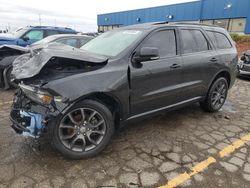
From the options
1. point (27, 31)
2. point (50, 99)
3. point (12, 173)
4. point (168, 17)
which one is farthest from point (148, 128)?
point (168, 17)

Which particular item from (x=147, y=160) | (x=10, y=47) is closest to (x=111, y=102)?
(x=147, y=160)

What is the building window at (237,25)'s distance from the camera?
24734 mm

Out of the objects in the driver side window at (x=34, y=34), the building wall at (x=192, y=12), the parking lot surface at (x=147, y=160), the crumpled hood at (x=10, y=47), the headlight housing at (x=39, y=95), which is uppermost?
the building wall at (x=192, y=12)

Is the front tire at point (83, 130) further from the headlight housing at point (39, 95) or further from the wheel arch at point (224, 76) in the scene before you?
the wheel arch at point (224, 76)

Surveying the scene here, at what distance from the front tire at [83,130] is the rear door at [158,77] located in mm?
556

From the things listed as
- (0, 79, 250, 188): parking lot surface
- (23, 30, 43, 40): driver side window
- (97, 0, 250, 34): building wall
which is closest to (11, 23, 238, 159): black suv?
(0, 79, 250, 188): parking lot surface

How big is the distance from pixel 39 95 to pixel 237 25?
2683 centimetres

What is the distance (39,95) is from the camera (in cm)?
292

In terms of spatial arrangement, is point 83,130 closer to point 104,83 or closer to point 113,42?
point 104,83

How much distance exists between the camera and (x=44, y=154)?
3.34 metres

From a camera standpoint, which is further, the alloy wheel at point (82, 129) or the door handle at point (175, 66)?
the door handle at point (175, 66)

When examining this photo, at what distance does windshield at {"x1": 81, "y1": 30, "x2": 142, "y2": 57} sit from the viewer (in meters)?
3.67

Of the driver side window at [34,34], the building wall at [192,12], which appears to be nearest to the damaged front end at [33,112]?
the driver side window at [34,34]

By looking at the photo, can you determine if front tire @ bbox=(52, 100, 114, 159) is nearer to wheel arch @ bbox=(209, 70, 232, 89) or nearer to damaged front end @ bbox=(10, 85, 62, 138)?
damaged front end @ bbox=(10, 85, 62, 138)
